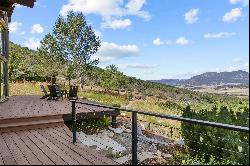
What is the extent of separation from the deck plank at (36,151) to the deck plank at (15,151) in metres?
0.26

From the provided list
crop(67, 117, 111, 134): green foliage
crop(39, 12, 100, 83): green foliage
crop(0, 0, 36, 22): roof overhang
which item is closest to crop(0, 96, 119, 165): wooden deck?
crop(67, 117, 111, 134): green foliage

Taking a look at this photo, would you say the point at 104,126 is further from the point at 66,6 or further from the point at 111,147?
the point at 66,6

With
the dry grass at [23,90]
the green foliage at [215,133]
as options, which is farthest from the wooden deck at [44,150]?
the dry grass at [23,90]

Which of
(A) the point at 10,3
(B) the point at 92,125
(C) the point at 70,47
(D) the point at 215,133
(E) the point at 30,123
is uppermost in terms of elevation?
(C) the point at 70,47

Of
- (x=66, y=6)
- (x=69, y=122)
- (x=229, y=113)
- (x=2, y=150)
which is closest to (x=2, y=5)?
(x=69, y=122)

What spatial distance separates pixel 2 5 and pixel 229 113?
30.6 feet

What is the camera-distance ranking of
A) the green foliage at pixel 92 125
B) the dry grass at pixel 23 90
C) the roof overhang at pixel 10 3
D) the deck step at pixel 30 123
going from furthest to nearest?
the dry grass at pixel 23 90 < the roof overhang at pixel 10 3 < the green foliage at pixel 92 125 < the deck step at pixel 30 123

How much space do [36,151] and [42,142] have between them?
3.10 ft

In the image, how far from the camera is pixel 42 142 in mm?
7633

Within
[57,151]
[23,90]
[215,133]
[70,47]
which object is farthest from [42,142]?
[70,47]

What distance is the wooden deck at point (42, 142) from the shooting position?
6.01m

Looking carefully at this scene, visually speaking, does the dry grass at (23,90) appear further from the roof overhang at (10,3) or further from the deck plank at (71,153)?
the deck plank at (71,153)

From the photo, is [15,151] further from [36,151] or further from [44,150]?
[44,150]

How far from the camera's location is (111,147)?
8.38 meters
